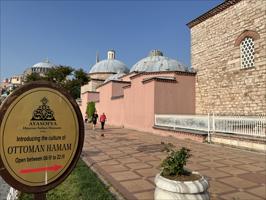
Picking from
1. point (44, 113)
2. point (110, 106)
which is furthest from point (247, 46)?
point (110, 106)

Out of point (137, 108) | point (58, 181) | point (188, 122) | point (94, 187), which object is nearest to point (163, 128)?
point (188, 122)

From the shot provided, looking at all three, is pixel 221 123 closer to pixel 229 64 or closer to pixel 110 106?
pixel 229 64

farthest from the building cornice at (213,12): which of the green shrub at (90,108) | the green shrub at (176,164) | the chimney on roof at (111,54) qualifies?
the chimney on roof at (111,54)

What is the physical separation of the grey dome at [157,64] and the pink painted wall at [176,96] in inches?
295

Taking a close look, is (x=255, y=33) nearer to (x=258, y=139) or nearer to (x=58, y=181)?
(x=258, y=139)

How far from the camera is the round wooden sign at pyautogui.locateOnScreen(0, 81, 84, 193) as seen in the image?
214cm

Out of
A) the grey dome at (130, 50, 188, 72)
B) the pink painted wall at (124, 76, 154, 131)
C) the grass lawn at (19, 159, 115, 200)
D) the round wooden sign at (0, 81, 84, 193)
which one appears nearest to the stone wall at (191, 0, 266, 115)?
the pink painted wall at (124, 76, 154, 131)

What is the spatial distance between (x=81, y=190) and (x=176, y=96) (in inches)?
530

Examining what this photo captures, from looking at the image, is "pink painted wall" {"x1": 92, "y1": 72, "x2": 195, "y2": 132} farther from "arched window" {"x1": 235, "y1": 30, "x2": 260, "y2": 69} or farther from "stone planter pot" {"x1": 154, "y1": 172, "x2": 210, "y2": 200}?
"stone planter pot" {"x1": 154, "y1": 172, "x2": 210, "y2": 200}

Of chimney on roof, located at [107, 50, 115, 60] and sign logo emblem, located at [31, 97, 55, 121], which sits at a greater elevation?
chimney on roof, located at [107, 50, 115, 60]

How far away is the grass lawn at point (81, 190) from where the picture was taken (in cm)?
448

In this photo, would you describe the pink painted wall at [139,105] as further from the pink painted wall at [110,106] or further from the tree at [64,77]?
the tree at [64,77]

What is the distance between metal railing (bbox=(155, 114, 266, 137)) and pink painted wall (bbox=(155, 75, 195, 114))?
1568 mm

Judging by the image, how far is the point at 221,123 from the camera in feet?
36.5
